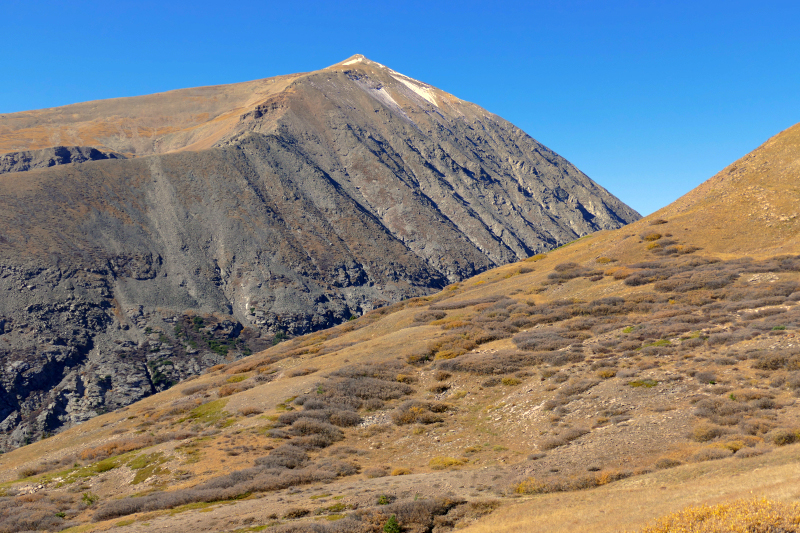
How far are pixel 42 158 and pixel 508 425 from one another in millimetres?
172271

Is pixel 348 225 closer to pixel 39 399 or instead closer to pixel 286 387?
pixel 39 399

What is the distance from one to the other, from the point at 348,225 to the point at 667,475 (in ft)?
414

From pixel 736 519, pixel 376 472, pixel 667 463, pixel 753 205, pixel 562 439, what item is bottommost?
pixel 667 463

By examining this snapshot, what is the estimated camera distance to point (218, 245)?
116 m

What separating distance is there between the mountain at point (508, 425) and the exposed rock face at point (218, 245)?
4772 centimetres

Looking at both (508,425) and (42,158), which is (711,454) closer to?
(508,425)

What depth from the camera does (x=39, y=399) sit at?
7238 cm

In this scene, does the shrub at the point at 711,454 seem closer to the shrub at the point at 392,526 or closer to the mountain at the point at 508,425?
the mountain at the point at 508,425

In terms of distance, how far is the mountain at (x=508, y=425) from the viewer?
13898 mm

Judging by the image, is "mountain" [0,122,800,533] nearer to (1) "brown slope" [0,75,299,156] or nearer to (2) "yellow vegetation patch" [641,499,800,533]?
(2) "yellow vegetation patch" [641,499,800,533]

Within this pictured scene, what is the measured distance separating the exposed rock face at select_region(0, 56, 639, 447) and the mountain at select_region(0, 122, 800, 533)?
47.7 metres

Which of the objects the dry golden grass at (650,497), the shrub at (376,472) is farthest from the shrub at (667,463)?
the shrub at (376,472)

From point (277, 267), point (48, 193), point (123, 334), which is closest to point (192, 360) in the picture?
point (123, 334)

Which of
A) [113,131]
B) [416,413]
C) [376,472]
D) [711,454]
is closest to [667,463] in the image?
[711,454]
